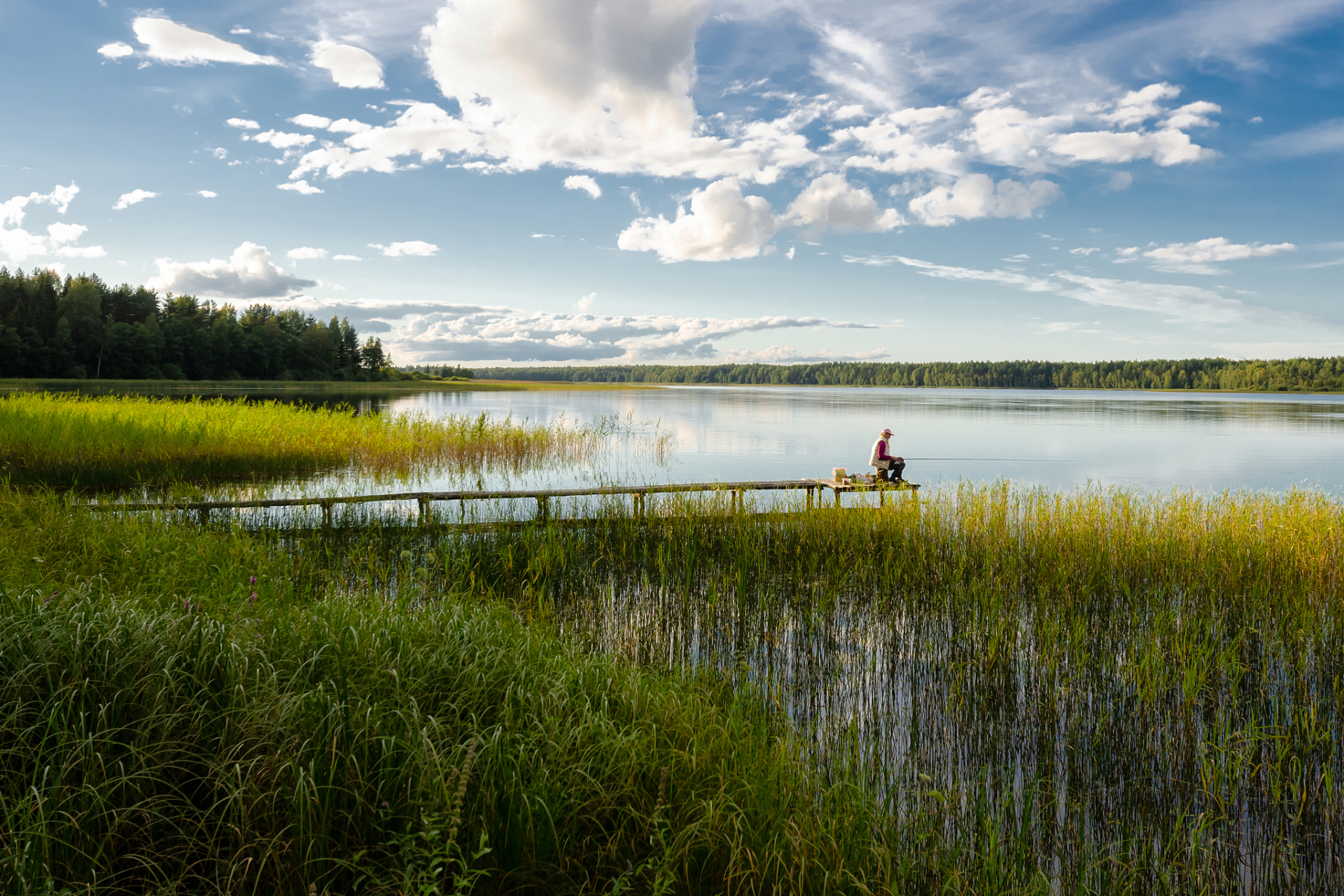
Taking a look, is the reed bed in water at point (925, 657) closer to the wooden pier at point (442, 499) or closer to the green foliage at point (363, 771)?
the green foliage at point (363, 771)

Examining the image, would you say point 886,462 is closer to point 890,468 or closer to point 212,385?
point 890,468

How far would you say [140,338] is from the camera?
76062 mm

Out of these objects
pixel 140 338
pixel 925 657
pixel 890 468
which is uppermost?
pixel 140 338

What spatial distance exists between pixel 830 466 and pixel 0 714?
24.1 m

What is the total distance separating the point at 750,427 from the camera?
143 ft

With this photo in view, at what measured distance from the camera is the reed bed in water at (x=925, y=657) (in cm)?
370

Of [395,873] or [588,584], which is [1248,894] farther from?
[588,584]

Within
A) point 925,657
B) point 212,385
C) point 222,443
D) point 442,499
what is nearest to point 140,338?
point 212,385

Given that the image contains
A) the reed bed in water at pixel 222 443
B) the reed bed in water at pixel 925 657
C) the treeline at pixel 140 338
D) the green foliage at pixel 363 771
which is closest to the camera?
the green foliage at pixel 363 771

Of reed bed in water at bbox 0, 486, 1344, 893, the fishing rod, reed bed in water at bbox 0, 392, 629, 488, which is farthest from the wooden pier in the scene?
the fishing rod

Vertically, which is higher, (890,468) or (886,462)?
(886,462)

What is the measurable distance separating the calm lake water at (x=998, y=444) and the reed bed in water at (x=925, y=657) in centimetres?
582

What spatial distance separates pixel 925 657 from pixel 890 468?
8897mm

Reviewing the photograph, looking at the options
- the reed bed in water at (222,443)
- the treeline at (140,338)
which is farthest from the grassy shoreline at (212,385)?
the reed bed in water at (222,443)
